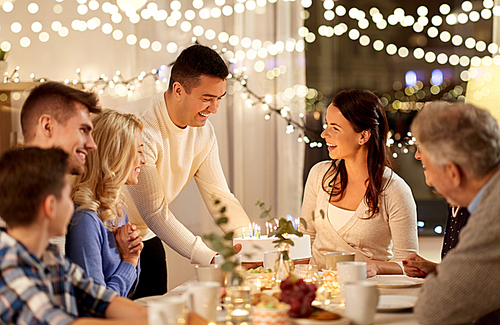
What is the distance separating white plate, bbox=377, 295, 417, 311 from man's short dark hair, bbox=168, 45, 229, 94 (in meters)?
1.52

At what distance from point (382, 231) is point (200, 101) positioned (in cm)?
112

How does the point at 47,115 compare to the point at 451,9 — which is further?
the point at 451,9

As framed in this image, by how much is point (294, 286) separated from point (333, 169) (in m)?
1.40

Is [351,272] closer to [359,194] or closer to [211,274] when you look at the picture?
[211,274]

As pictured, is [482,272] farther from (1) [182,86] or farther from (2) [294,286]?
(1) [182,86]

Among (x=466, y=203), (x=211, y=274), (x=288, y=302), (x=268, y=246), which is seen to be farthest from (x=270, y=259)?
(x=466, y=203)

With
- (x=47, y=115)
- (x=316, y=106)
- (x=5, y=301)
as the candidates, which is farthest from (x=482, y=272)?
(x=316, y=106)

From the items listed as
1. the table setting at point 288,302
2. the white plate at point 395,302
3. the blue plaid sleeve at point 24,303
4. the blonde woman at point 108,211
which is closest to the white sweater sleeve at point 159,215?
the blonde woman at point 108,211

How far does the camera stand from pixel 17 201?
43.4 inches

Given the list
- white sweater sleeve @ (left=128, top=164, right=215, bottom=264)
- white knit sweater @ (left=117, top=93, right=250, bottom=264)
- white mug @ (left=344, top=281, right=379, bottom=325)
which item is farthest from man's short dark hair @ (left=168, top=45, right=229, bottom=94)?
white mug @ (left=344, top=281, right=379, bottom=325)

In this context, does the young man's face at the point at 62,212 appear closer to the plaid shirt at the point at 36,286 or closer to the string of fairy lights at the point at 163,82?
the plaid shirt at the point at 36,286

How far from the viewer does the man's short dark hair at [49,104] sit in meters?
1.62

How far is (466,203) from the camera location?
4.01ft

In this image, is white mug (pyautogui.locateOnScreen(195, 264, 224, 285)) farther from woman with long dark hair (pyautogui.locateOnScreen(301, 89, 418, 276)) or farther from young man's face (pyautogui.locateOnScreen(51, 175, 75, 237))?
woman with long dark hair (pyautogui.locateOnScreen(301, 89, 418, 276))
